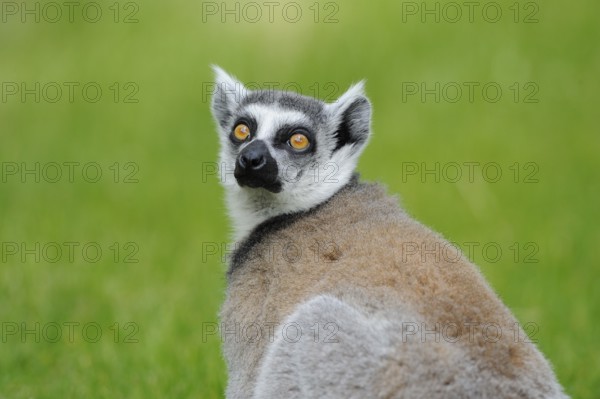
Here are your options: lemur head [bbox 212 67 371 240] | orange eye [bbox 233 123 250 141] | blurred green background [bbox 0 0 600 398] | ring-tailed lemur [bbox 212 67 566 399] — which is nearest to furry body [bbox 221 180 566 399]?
ring-tailed lemur [bbox 212 67 566 399]

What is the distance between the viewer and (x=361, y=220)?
564cm

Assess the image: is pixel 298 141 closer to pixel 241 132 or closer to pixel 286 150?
pixel 286 150

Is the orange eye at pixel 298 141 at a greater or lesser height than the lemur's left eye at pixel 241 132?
greater

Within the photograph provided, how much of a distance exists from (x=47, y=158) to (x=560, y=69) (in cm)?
879

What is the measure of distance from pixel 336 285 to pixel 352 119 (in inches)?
71.5

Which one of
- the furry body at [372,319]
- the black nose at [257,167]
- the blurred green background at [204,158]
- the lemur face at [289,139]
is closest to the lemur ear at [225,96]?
the lemur face at [289,139]

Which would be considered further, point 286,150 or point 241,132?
point 241,132

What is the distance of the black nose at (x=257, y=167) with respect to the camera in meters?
5.76

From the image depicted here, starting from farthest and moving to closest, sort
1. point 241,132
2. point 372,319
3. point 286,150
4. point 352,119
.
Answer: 1. point 352,119
2. point 241,132
3. point 286,150
4. point 372,319

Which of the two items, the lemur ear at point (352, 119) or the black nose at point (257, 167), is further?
the lemur ear at point (352, 119)

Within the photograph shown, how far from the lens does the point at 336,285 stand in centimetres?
503

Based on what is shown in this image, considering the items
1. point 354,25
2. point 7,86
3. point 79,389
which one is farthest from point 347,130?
point 7,86

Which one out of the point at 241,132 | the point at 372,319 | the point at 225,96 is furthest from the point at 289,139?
the point at 372,319

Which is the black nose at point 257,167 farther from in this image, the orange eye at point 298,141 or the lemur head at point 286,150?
the orange eye at point 298,141
